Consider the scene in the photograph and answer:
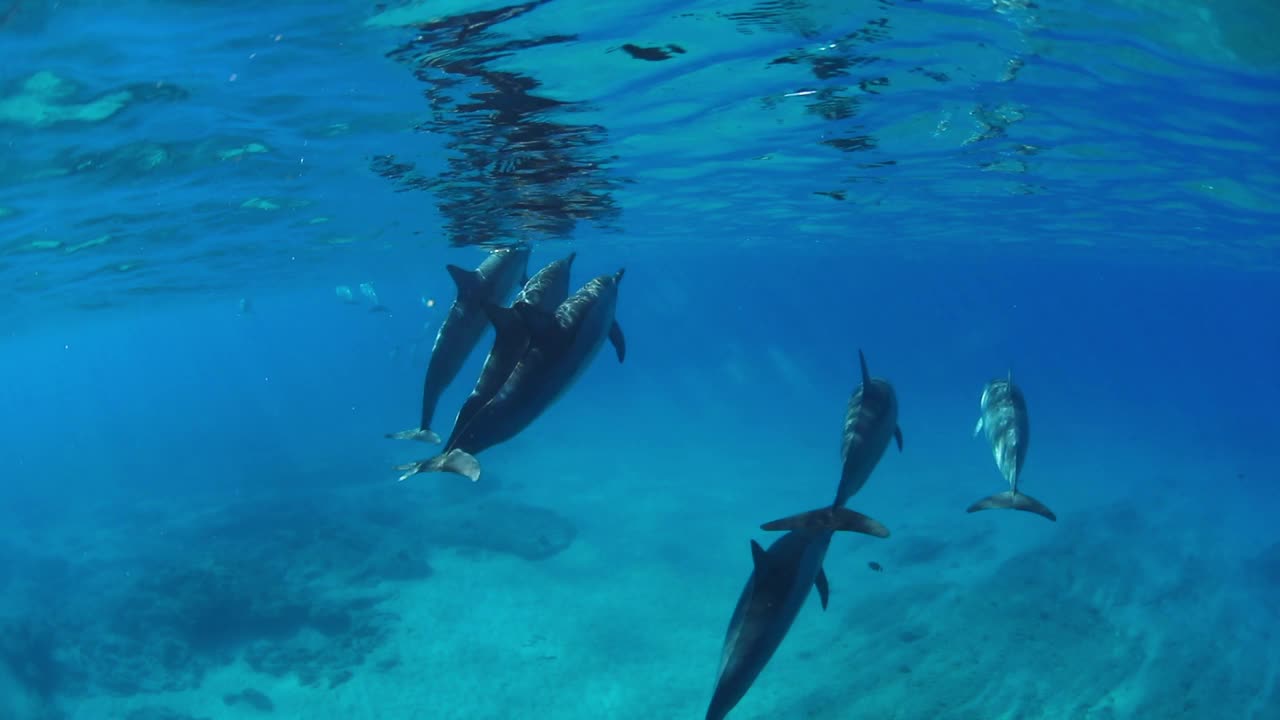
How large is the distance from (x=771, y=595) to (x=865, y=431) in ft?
7.03

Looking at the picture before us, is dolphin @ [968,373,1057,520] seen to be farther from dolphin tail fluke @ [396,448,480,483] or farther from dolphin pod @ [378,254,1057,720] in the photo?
dolphin tail fluke @ [396,448,480,483]

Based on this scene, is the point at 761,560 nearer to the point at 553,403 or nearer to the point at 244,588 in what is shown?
the point at 553,403

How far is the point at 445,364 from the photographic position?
573 cm

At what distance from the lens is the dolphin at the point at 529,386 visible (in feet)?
12.8

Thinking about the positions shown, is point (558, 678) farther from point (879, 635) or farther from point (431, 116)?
point (431, 116)

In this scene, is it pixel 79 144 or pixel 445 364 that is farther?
pixel 79 144

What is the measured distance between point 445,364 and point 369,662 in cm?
1363

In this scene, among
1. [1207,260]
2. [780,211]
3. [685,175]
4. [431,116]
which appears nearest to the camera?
[431,116]

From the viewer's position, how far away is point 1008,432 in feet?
25.2

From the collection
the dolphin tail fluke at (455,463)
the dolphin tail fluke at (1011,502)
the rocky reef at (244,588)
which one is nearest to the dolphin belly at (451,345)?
the dolphin tail fluke at (455,463)

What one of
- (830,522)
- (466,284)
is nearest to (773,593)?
(830,522)

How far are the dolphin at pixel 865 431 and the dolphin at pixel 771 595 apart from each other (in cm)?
111

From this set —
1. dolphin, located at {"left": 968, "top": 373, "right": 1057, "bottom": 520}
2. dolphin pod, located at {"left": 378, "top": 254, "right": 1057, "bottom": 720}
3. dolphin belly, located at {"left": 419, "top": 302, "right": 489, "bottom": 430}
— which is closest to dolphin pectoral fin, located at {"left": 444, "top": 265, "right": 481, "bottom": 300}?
dolphin belly, located at {"left": 419, "top": 302, "right": 489, "bottom": 430}

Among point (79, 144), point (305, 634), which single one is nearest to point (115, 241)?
point (79, 144)
